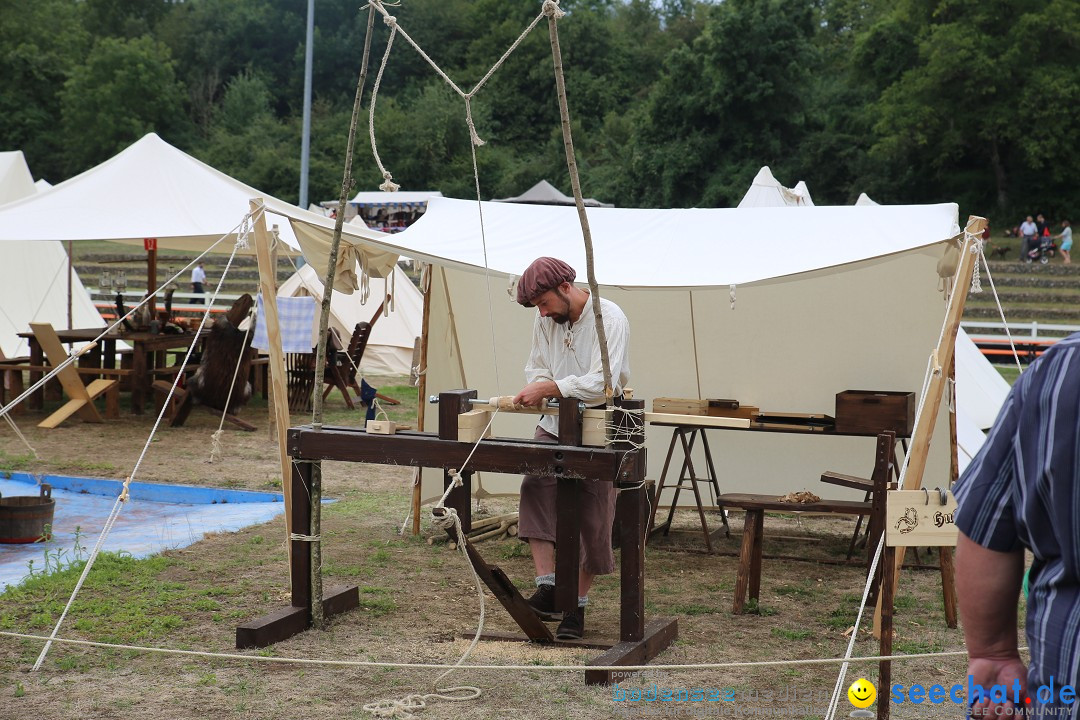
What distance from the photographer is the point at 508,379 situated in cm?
614

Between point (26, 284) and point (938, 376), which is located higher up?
point (26, 284)

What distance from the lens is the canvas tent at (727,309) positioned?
16.2ft

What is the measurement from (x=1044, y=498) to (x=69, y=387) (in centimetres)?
883

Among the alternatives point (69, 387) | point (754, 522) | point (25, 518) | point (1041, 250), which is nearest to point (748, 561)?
point (754, 522)

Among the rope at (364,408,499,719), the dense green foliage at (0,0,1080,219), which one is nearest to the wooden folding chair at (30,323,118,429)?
the rope at (364,408,499,719)

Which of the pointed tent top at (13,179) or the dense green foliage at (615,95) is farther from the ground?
the dense green foliage at (615,95)

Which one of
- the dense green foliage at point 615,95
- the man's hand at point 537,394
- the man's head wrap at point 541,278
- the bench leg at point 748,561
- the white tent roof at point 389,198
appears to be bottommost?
the bench leg at point 748,561

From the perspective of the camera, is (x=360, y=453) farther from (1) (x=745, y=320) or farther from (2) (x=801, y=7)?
(2) (x=801, y=7)

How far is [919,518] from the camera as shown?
2930mm

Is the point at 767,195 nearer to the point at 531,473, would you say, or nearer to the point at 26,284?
the point at 531,473

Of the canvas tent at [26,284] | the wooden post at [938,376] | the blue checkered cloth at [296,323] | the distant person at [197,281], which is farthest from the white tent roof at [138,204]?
the distant person at [197,281]

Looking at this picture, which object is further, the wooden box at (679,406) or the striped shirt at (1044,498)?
the wooden box at (679,406)

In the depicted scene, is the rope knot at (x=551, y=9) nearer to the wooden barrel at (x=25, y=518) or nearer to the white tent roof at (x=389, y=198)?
the wooden barrel at (x=25, y=518)

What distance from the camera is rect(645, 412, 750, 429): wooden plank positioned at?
16.4ft
